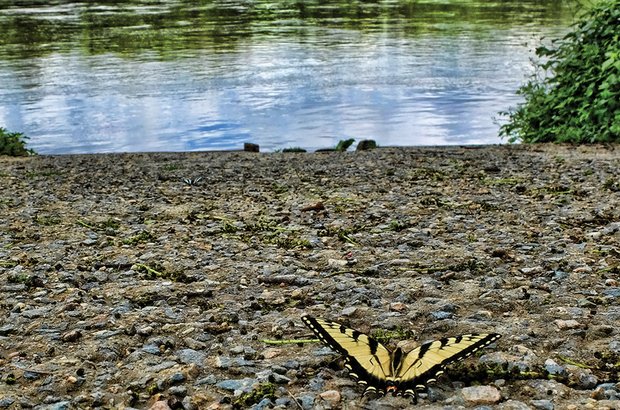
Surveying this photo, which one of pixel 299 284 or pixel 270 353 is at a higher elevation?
pixel 270 353

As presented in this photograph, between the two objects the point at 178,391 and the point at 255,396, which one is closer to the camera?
the point at 255,396

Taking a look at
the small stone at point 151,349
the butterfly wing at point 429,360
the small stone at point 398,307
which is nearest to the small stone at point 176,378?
the small stone at point 151,349

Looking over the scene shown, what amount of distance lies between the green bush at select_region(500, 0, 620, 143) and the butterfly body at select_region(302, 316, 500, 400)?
886 centimetres

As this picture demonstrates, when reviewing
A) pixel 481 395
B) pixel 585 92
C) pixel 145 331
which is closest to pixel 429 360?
pixel 481 395

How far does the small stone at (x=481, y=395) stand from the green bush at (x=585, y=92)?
347 inches

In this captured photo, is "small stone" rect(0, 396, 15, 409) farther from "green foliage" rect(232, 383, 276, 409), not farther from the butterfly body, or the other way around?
the butterfly body

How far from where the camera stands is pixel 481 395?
11.4ft

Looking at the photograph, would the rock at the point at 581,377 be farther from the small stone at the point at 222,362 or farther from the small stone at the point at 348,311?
the small stone at the point at 222,362

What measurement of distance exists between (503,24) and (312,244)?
99.9 feet

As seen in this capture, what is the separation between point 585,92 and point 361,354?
9849 millimetres

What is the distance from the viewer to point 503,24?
34156 millimetres

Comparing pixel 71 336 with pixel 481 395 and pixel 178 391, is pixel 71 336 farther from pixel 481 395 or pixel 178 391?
pixel 481 395

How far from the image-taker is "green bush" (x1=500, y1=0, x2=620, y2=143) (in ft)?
37.6

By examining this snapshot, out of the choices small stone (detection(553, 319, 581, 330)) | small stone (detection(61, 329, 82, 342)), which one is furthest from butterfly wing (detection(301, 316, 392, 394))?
small stone (detection(61, 329, 82, 342))
